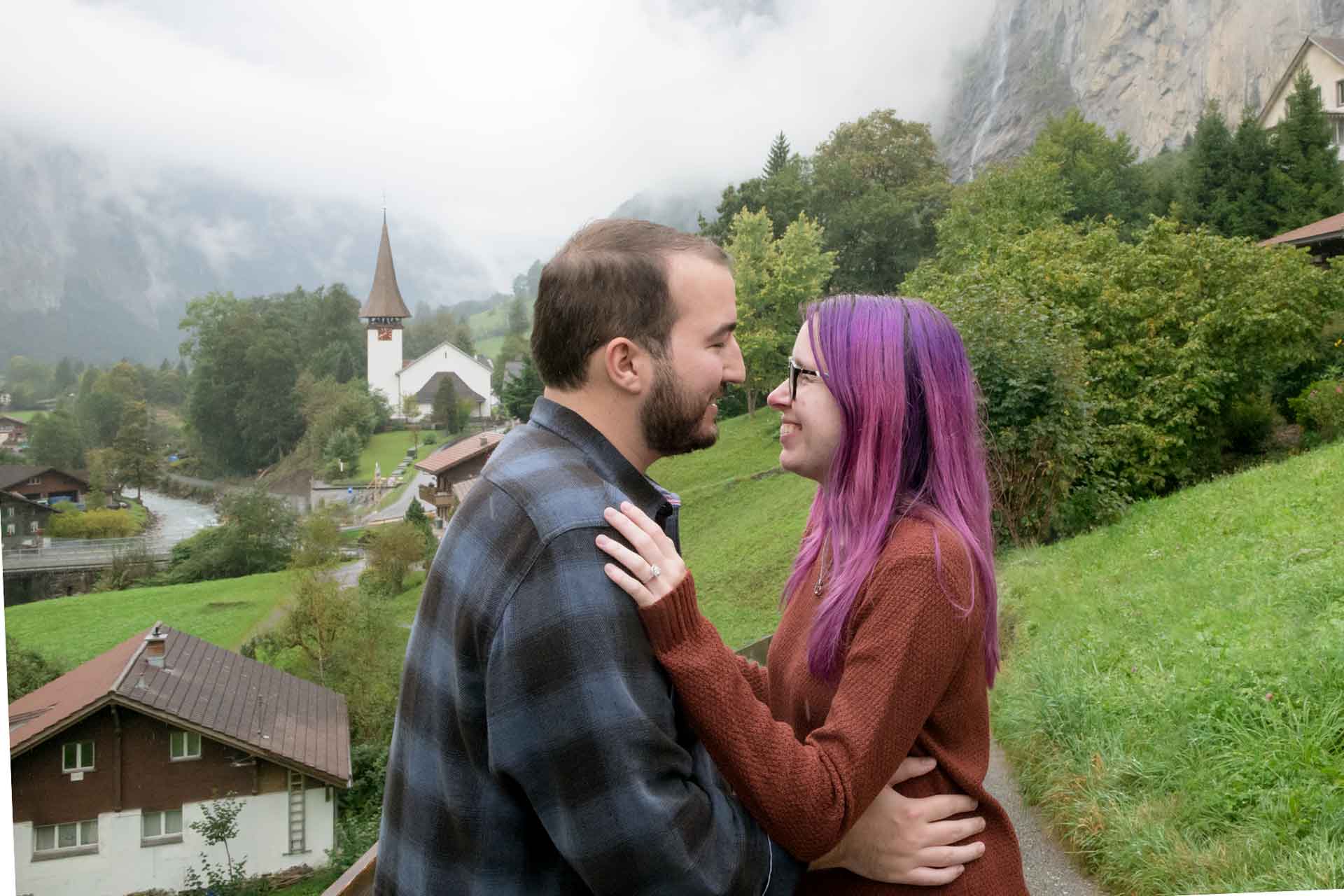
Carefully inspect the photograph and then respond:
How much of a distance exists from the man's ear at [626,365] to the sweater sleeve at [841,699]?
0.60ft

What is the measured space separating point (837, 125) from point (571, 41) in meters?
6.52

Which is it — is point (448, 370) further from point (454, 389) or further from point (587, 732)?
point (587, 732)

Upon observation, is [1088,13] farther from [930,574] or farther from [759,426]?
[930,574]

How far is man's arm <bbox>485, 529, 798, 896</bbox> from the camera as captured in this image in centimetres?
67

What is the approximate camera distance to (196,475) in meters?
9.51

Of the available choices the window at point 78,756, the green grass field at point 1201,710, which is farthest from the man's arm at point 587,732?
the window at point 78,756

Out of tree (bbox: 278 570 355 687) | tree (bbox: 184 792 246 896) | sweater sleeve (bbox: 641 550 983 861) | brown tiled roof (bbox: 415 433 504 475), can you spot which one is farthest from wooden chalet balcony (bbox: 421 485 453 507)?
sweater sleeve (bbox: 641 550 983 861)

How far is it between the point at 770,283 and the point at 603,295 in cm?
939

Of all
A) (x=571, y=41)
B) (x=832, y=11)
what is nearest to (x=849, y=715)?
(x=571, y=41)

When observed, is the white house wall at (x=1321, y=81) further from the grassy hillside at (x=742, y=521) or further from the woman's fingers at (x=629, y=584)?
the woman's fingers at (x=629, y=584)

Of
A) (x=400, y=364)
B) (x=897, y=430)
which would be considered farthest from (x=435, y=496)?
(x=897, y=430)

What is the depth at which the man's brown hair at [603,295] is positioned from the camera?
80 cm

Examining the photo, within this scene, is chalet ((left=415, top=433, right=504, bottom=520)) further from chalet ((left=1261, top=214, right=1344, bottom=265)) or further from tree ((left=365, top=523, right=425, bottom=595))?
chalet ((left=1261, top=214, right=1344, bottom=265))

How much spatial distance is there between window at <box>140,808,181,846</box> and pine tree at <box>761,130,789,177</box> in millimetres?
9597
